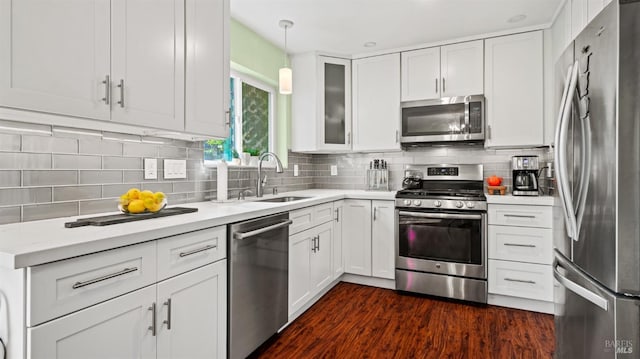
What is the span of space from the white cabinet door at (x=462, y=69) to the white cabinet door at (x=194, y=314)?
8.90 feet

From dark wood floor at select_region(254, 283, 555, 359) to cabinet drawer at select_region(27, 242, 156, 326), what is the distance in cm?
110

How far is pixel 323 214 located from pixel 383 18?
1.75 m

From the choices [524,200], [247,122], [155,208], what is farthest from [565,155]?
[247,122]

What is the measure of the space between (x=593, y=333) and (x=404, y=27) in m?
2.60

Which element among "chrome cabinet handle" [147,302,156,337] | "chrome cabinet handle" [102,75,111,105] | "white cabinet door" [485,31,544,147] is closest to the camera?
"chrome cabinet handle" [147,302,156,337]

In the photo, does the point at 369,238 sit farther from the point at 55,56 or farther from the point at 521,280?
the point at 55,56

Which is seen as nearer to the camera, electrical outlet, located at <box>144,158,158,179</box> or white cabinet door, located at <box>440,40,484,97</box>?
electrical outlet, located at <box>144,158,158,179</box>

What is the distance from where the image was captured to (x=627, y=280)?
1091 millimetres

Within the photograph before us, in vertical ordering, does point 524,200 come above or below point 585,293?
above

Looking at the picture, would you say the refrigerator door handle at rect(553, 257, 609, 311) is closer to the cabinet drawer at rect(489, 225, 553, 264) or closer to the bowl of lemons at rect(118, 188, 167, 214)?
the cabinet drawer at rect(489, 225, 553, 264)

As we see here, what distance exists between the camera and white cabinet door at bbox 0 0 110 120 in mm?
1136

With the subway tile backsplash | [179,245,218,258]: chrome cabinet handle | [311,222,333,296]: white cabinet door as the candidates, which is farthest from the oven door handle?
[179,245,218,258]: chrome cabinet handle

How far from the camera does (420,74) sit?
3.36m

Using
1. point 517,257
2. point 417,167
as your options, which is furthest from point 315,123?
point 517,257
